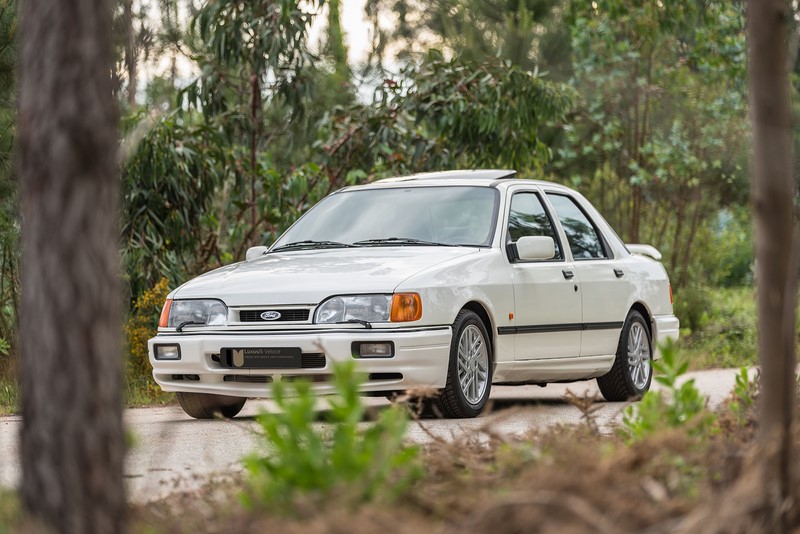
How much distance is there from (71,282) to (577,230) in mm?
7589

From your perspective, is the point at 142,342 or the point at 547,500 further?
the point at 142,342

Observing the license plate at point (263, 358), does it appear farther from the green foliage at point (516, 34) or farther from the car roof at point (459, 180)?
the green foliage at point (516, 34)

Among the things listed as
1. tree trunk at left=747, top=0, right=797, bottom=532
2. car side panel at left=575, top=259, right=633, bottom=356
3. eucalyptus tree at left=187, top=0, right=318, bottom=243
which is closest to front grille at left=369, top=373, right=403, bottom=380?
car side panel at left=575, top=259, right=633, bottom=356

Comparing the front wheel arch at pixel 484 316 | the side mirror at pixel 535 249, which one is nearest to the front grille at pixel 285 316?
the front wheel arch at pixel 484 316

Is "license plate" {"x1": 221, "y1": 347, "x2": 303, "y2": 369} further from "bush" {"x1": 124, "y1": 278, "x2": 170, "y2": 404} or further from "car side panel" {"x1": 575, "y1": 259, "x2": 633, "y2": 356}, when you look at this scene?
"car side panel" {"x1": 575, "y1": 259, "x2": 633, "y2": 356}

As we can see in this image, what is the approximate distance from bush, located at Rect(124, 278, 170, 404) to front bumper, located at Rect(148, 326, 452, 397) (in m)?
2.14

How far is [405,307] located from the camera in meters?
8.12

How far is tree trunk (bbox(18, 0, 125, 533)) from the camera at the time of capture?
317cm

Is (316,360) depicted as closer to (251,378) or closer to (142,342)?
(251,378)

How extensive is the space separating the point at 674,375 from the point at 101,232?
252 cm

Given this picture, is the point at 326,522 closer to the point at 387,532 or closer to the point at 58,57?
the point at 387,532

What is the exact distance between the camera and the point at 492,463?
462 centimetres

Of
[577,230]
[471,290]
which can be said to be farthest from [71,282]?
[577,230]

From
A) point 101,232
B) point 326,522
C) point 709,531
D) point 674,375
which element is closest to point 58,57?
point 101,232
